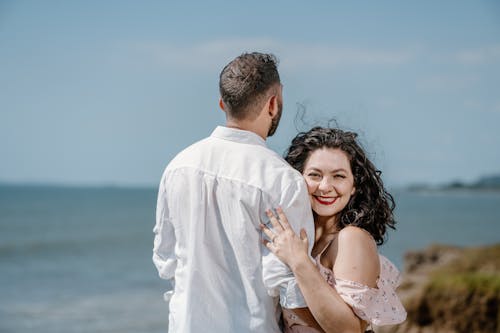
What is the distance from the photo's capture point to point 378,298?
2.96 m

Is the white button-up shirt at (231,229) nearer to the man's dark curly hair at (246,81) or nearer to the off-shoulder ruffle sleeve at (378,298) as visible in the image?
the man's dark curly hair at (246,81)

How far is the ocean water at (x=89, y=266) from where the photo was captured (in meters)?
14.1

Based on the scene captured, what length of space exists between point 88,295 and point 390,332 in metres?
11.2

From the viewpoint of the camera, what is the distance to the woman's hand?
264cm

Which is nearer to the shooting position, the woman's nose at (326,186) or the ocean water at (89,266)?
the woman's nose at (326,186)

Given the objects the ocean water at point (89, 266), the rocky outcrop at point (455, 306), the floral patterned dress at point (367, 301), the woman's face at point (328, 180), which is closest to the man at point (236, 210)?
the floral patterned dress at point (367, 301)

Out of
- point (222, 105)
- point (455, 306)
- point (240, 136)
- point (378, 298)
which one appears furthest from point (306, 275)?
point (455, 306)

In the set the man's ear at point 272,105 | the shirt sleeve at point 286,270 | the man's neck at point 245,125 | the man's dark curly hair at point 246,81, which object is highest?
the man's dark curly hair at point 246,81

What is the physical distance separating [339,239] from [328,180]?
10.7 inches

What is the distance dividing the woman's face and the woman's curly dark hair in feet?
0.12

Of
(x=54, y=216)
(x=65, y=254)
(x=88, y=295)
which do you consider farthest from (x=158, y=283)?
(x=54, y=216)

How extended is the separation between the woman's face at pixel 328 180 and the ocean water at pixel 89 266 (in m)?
0.78

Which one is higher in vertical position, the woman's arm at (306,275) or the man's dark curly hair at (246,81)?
the man's dark curly hair at (246,81)

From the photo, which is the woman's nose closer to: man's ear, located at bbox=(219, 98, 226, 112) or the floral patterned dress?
the floral patterned dress
